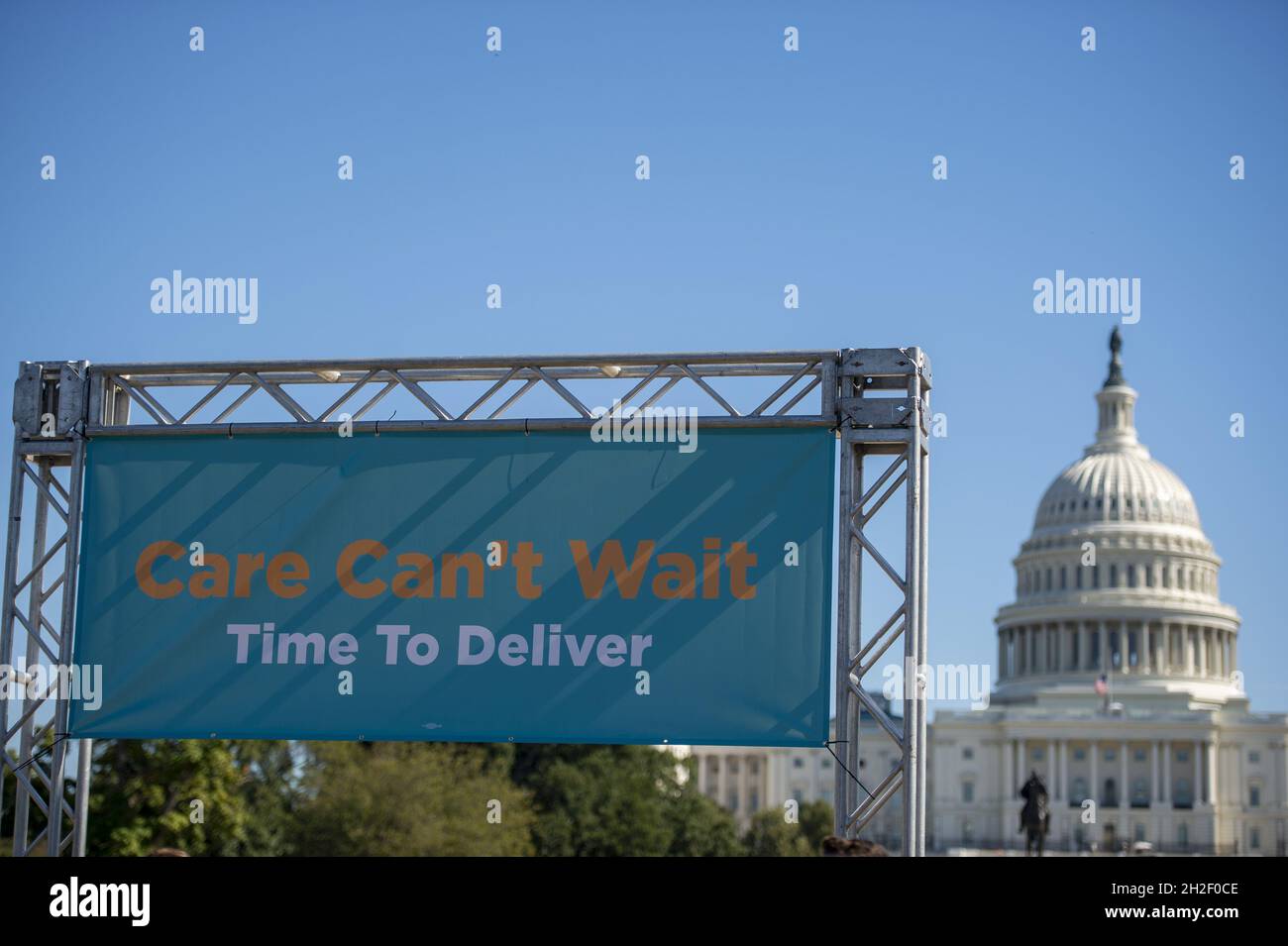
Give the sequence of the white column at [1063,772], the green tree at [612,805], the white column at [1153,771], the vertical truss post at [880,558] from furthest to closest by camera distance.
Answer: the white column at [1063,772], the white column at [1153,771], the green tree at [612,805], the vertical truss post at [880,558]

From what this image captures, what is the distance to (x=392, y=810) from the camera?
6178 cm

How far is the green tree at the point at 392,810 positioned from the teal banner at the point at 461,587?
42879mm

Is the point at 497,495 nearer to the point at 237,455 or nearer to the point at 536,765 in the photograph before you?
the point at 237,455

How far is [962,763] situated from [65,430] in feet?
417

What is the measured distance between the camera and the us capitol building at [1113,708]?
5251 inches

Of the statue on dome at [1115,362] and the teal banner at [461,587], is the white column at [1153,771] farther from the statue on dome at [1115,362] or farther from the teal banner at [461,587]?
the teal banner at [461,587]

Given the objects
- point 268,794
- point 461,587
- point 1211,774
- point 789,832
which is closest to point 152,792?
point 268,794

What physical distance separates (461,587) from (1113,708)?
4842 inches

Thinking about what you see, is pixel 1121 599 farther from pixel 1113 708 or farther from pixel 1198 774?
pixel 1198 774

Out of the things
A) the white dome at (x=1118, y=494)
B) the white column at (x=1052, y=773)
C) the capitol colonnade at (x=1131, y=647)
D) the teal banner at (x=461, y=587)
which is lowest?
the teal banner at (x=461, y=587)


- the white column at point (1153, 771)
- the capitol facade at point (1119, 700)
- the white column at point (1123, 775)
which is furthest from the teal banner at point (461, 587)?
the white column at point (1153, 771)

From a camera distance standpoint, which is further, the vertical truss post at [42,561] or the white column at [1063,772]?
the white column at [1063,772]

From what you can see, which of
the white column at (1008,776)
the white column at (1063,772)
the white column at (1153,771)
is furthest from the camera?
the white column at (1008,776)

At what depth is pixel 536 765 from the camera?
→ 300ft
